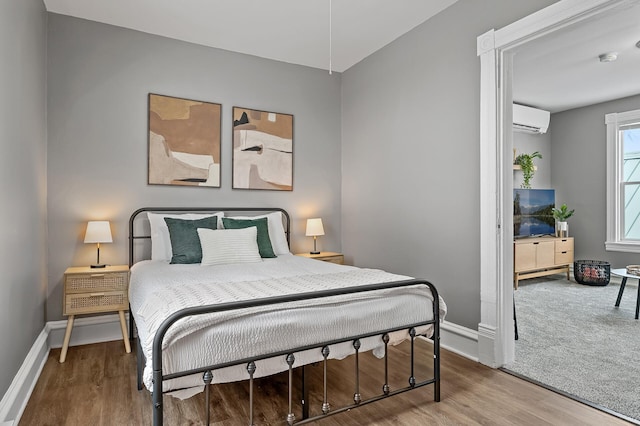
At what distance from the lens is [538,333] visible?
11.7ft

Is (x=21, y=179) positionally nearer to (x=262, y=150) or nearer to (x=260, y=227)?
(x=260, y=227)

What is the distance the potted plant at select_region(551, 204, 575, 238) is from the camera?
6.41m

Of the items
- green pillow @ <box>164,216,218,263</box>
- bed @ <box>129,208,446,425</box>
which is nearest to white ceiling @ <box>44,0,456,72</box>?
green pillow @ <box>164,216,218,263</box>

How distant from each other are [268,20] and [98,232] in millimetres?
2439

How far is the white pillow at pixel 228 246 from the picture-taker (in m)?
3.29

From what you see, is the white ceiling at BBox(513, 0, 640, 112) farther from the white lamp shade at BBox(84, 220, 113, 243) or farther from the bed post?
the white lamp shade at BBox(84, 220, 113, 243)

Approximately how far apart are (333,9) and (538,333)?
3515 millimetres

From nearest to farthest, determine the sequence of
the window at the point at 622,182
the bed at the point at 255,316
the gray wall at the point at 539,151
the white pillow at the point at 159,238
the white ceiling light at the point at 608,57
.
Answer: the bed at the point at 255,316 → the white pillow at the point at 159,238 → the white ceiling light at the point at 608,57 → the window at the point at 622,182 → the gray wall at the point at 539,151

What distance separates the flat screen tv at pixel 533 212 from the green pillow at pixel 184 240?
16.3 ft

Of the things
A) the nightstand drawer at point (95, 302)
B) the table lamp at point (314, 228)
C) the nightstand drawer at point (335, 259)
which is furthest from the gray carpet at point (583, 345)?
the nightstand drawer at point (95, 302)

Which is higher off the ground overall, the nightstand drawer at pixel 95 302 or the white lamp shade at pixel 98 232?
the white lamp shade at pixel 98 232

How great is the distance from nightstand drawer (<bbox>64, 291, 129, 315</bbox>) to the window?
690 centimetres

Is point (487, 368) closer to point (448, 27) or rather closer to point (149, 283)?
point (149, 283)

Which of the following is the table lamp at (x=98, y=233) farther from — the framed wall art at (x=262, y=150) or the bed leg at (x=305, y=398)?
the bed leg at (x=305, y=398)
